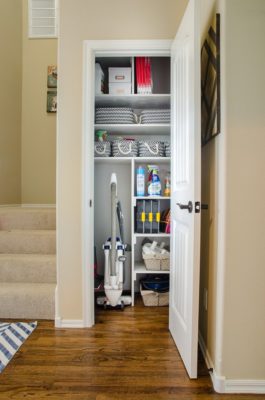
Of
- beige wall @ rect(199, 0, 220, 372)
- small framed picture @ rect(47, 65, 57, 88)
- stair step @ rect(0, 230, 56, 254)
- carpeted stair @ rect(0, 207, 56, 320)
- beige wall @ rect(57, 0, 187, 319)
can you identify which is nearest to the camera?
beige wall @ rect(199, 0, 220, 372)

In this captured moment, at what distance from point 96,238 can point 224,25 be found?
2.16 m

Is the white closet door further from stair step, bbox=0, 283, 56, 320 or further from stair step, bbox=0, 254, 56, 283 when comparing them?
stair step, bbox=0, 254, 56, 283

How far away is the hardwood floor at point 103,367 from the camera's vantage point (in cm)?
135

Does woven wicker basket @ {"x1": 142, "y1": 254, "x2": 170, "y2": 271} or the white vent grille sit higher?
the white vent grille

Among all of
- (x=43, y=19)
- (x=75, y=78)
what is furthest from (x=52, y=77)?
(x=75, y=78)

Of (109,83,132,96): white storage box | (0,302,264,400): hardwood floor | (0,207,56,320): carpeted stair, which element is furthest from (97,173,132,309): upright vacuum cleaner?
(109,83,132,96): white storage box

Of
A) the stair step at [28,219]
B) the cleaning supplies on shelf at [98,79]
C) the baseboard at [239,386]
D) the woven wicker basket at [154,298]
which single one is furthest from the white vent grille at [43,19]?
the baseboard at [239,386]

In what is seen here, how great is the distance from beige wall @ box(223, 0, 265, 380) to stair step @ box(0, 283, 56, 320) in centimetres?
140

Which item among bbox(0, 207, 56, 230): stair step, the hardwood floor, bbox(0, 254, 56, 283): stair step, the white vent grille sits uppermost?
the white vent grille

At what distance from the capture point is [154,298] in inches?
96.5

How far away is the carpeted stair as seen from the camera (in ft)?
6.95

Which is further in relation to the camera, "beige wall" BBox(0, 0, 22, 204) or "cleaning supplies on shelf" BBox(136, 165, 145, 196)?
"beige wall" BBox(0, 0, 22, 204)


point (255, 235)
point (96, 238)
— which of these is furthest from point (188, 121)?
point (96, 238)

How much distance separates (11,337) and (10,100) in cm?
292
